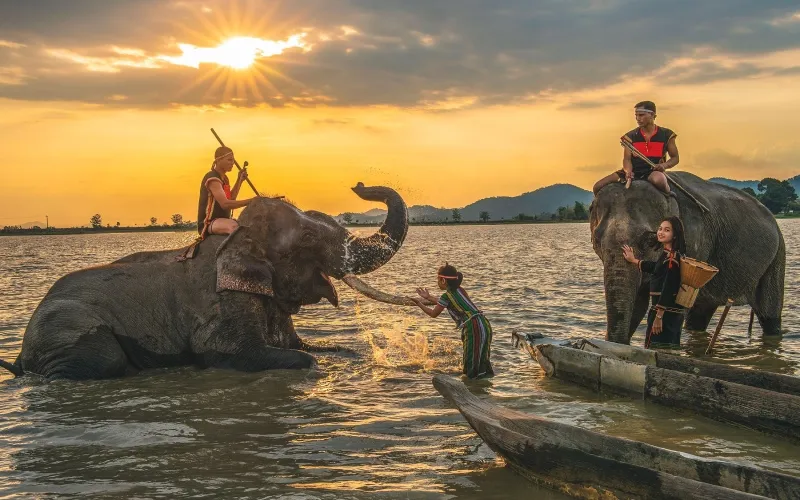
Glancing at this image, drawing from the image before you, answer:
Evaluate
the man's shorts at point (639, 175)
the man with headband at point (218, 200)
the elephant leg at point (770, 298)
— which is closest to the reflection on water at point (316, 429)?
the elephant leg at point (770, 298)

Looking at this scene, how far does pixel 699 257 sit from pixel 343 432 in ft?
24.3

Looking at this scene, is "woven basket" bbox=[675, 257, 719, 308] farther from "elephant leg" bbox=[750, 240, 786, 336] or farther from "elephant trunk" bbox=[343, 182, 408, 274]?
"elephant leg" bbox=[750, 240, 786, 336]

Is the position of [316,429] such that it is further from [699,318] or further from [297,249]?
[699,318]

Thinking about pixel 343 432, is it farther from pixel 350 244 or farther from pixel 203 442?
pixel 350 244

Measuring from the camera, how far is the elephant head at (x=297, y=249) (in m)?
11.9

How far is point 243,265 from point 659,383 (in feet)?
18.6

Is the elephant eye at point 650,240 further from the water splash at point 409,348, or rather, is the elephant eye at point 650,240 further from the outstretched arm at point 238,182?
the outstretched arm at point 238,182

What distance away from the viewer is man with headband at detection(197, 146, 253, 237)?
40.1 feet

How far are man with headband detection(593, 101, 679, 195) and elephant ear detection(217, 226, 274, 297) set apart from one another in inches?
206

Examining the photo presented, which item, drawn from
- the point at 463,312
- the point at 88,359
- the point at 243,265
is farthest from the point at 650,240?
the point at 88,359

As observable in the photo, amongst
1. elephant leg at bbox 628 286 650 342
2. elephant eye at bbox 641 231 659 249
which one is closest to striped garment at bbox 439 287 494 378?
elephant eye at bbox 641 231 659 249

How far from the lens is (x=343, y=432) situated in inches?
349

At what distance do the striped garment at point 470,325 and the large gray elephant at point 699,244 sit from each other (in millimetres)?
2082

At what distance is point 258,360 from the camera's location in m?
11.7
